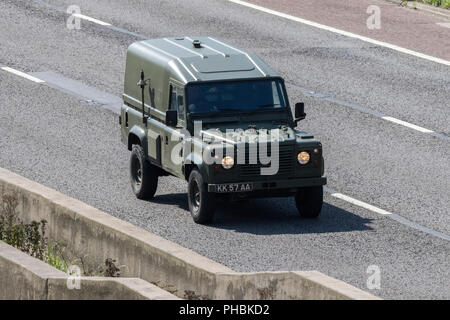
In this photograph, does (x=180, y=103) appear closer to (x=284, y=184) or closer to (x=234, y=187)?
(x=234, y=187)

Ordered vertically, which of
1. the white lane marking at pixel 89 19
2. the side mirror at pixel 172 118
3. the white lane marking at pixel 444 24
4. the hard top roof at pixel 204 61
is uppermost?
the hard top roof at pixel 204 61

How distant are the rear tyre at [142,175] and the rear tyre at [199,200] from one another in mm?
1208

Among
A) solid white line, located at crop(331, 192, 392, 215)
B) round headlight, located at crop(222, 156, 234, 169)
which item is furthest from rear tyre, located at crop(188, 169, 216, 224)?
solid white line, located at crop(331, 192, 392, 215)

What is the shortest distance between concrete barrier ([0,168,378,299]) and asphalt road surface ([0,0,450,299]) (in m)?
1.66

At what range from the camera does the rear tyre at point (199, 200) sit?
16.1m

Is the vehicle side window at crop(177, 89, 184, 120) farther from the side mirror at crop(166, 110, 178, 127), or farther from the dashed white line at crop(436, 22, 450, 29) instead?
the dashed white line at crop(436, 22, 450, 29)

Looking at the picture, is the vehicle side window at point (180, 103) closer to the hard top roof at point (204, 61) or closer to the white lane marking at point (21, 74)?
the hard top roof at point (204, 61)

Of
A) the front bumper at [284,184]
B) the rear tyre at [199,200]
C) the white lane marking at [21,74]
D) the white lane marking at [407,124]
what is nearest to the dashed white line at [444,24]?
the white lane marking at [407,124]

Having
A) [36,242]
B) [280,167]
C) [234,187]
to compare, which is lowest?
[36,242]

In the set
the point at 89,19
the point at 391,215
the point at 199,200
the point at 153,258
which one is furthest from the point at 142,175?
the point at 89,19

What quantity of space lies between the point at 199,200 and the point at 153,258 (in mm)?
3180

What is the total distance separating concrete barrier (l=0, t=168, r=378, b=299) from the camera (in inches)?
455

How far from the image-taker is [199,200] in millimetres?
16359

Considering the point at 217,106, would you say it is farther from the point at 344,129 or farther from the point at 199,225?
the point at 344,129
